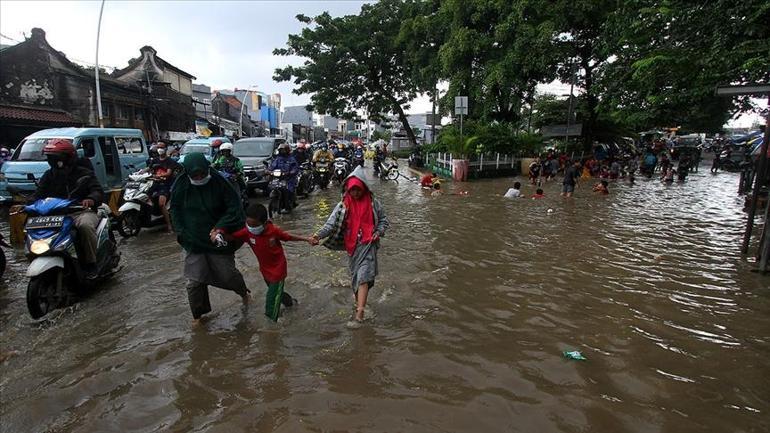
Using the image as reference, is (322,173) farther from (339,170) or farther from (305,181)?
(305,181)

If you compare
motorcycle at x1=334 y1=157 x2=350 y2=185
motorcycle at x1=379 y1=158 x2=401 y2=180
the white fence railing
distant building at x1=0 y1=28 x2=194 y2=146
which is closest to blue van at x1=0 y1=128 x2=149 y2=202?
motorcycle at x1=334 y1=157 x2=350 y2=185

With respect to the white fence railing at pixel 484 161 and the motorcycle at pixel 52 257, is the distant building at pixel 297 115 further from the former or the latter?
the motorcycle at pixel 52 257

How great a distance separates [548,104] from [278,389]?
2818 centimetres

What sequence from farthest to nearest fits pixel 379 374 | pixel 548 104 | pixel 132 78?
pixel 132 78
pixel 548 104
pixel 379 374

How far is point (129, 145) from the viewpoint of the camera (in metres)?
11.6

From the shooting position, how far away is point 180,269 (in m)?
6.30

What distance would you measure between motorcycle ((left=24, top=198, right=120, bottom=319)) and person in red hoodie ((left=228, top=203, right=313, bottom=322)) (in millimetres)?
1834

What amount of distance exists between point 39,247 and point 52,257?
14 cm

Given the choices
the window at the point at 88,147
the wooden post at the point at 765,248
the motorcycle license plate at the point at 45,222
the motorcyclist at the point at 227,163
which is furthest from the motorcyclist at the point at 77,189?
the wooden post at the point at 765,248

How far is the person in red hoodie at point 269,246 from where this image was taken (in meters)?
4.20

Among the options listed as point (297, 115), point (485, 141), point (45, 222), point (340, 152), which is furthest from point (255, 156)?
point (297, 115)

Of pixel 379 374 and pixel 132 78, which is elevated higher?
pixel 132 78

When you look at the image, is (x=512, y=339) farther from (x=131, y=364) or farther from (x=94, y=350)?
(x=94, y=350)

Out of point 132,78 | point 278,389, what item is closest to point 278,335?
point 278,389
